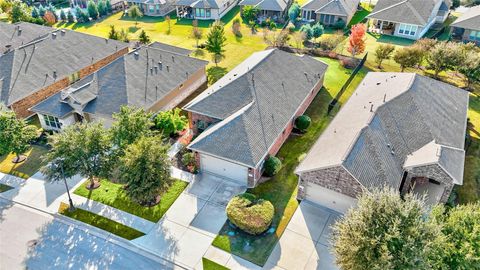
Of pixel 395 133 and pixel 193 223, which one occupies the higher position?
pixel 395 133

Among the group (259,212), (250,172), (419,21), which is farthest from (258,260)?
(419,21)

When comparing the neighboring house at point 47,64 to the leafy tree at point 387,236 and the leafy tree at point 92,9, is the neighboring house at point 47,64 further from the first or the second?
the leafy tree at point 387,236

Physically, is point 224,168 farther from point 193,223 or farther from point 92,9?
point 92,9

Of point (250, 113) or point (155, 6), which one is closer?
point (250, 113)

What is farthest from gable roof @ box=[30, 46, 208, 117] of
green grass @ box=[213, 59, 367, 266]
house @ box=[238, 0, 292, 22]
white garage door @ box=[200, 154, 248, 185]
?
house @ box=[238, 0, 292, 22]

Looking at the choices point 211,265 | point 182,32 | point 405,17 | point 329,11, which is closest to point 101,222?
point 211,265

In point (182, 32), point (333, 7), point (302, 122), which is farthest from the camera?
point (182, 32)
